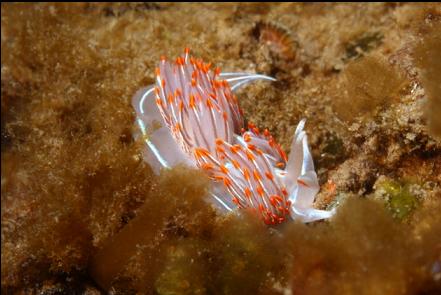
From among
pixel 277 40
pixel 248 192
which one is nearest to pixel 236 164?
pixel 248 192

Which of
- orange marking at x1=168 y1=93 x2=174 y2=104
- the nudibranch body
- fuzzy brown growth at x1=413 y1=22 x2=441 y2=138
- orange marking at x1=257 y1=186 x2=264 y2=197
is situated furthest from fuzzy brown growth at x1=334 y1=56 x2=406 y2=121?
orange marking at x1=168 y1=93 x2=174 y2=104

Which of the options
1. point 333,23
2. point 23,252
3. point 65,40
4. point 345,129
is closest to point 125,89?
point 65,40

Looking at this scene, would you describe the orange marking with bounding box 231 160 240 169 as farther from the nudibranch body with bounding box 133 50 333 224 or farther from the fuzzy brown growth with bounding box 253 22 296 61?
the fuzzy brown growth with bounding box 253 22 296 61

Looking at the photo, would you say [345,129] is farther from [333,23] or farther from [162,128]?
[333,23]

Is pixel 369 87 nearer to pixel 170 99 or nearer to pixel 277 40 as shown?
pixel 170 99

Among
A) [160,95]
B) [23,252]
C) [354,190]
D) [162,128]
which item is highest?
[160,95]

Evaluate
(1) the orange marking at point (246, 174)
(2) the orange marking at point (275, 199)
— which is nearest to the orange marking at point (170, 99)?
(1) the orange marking at point (246, 174)
